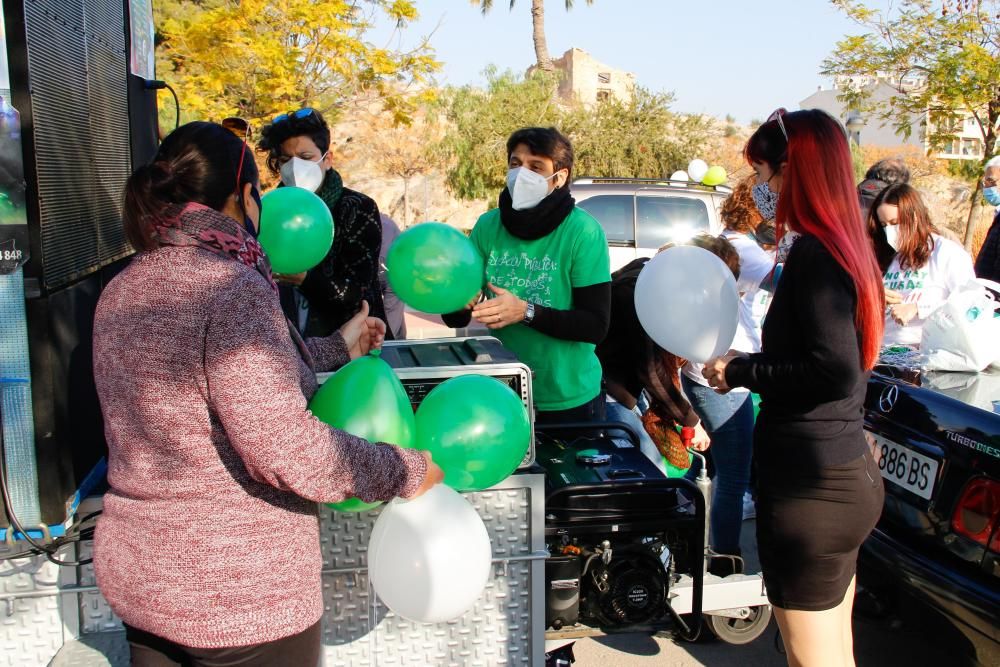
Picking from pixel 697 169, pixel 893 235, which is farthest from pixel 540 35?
pixel 893 235

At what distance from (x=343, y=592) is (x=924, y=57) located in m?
14.3

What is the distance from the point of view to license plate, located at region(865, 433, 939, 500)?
121 inches

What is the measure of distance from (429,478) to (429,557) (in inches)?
7.3

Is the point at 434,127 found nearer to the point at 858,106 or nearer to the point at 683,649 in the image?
the point at 858,106

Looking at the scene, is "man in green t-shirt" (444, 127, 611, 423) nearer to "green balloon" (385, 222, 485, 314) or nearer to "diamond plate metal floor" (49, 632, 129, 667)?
"green balloon" (385, 222, 485, 314)

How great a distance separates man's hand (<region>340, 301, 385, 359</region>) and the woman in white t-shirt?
9.71 ft

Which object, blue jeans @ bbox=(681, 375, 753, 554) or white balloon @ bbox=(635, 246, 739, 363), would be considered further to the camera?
blue jeans @ bbox=(681, 375, 753, 554)

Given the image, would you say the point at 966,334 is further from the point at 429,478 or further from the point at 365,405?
the point at 365,405

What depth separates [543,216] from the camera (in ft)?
10.6

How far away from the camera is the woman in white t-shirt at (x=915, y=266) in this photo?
172 inches

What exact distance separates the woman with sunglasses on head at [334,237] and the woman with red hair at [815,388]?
1.63 meters

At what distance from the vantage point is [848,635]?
2.40 metres

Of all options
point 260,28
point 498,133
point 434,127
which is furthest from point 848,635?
point 434,127

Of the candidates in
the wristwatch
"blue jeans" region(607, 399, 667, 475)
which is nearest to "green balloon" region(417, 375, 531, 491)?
the wristwatch
